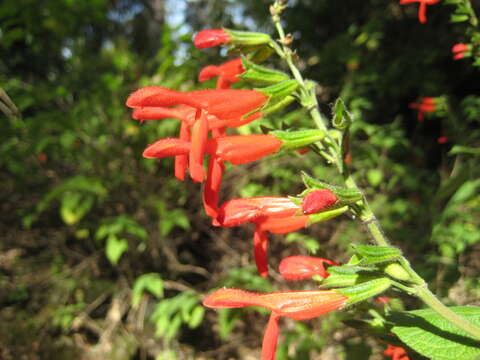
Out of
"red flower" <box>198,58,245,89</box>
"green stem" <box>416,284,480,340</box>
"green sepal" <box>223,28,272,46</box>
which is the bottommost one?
"green stem" <box>416,284,480,340</box>

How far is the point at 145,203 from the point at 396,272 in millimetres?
2301

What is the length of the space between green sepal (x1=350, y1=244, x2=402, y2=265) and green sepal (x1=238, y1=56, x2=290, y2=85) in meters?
0.40

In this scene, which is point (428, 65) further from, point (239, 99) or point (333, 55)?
point (239, 99)

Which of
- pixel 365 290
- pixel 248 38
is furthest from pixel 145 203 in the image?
pixel 365 290

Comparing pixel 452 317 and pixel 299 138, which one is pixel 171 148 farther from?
pixel 452 317

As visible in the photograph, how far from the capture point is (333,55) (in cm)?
329

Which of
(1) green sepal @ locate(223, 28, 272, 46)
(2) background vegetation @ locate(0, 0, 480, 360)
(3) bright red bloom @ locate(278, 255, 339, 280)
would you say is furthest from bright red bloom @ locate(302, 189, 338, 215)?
(2) background vegetation @ locate(0, 0, 480, 360)

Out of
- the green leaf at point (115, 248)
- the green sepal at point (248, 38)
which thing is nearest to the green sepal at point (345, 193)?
the green sepal at point (248, 38)

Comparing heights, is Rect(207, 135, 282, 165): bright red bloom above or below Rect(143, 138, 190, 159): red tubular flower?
below

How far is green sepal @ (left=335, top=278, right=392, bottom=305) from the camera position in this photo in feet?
2.24

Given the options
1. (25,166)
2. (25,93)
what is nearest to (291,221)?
(25,93)

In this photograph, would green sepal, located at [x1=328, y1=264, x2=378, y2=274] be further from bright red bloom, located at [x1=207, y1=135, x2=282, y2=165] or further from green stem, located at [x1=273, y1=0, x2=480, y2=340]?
bright red bloom, located at [x1=207, y1=135, x2=282, y2=165]

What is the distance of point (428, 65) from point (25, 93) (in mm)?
3392

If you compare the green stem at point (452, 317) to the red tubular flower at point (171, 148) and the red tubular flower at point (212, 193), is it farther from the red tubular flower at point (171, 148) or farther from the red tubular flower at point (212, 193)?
the red tubular flower at point (171, 148)
